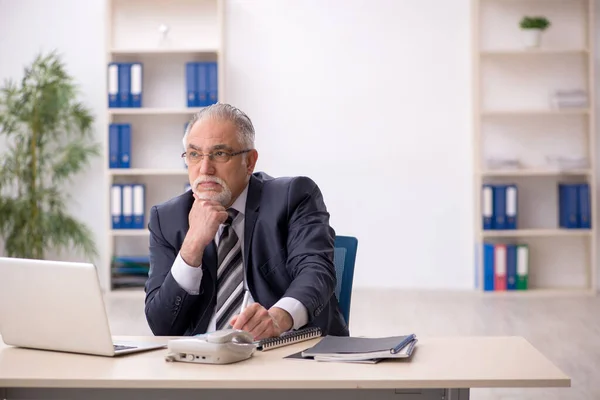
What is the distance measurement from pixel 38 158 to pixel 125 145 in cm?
67

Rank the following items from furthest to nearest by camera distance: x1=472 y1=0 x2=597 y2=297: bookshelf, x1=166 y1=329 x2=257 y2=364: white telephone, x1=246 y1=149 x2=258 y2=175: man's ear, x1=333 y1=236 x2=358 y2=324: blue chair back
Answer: x1=472 y1=0 x2=597 y2=297: bookshelf → x1=333 y1=236 x2=358 y2=324: blue chair back → x1=246 y1=149 x2=258 y2=175: man's ear → x1=166 y1=329 x2=257 y2=364: white telephone


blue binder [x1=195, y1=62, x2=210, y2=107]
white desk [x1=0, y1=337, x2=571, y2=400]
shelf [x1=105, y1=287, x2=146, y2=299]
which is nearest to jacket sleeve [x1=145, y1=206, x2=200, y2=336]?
white desk [x1=0, y1=337, x2=571, y2=400]

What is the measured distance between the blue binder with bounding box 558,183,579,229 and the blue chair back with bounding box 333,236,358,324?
4409 millimetres

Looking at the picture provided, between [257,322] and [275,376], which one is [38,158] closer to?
[257,322]

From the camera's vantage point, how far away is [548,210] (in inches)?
277

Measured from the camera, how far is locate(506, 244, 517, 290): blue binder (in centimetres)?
673

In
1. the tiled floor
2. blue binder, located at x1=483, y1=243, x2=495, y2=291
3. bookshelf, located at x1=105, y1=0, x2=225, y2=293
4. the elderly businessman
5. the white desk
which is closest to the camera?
the white desk

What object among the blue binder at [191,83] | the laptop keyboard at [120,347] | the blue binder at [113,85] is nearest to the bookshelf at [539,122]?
the blue binder at [191,83]

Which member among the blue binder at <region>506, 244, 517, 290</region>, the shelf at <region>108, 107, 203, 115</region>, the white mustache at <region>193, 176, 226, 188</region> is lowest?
the blue binder at <region>506, 244, 517, 290</region>

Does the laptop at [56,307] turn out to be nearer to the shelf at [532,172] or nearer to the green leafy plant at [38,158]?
the green leafy plant at [38,158]

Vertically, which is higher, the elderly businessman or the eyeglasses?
the eyeglasses

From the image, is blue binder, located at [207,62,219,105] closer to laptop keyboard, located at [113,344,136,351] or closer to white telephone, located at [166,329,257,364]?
laptop keyboard, located at [113,344,136,351]

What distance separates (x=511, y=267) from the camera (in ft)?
22.1

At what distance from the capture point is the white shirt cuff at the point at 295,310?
2191 millimetres
